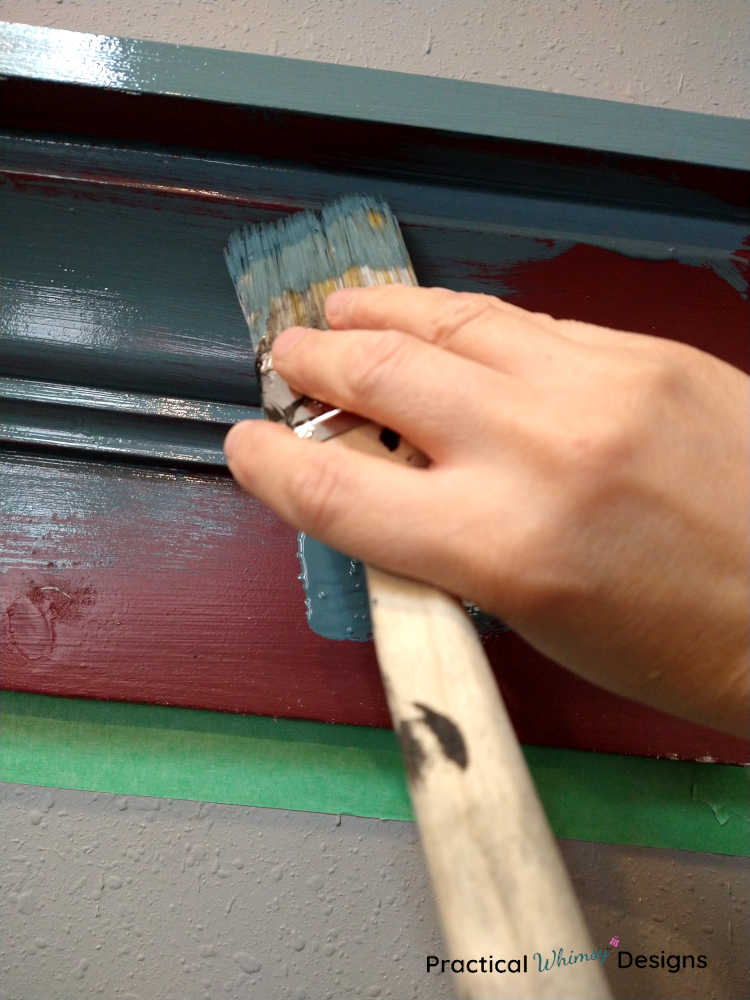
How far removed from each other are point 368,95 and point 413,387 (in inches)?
7.5

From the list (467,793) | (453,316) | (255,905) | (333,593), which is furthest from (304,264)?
(255,905)

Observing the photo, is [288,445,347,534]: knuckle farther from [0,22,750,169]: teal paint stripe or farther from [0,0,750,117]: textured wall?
[0,0,750,117]: textured wall

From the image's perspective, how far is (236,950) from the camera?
0.51 m

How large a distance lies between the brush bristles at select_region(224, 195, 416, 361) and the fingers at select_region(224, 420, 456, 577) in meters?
0.10

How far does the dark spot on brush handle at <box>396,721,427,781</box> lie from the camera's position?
325 mm

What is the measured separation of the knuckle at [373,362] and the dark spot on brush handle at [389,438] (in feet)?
0.10

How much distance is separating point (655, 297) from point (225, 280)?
11.5 inches

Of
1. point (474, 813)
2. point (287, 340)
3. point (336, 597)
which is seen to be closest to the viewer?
point (474, 813)

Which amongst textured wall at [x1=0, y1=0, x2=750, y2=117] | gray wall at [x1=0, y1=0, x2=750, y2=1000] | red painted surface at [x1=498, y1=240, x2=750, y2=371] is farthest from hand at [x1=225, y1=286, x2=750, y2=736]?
textured wall at [x1=0, y1=0, x2=750, y2=117]

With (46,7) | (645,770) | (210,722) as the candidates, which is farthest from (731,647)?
(46,7)

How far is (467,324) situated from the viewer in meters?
0.40

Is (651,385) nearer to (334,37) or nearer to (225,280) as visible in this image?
(225,280)

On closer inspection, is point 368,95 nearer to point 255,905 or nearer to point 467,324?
point 467,324

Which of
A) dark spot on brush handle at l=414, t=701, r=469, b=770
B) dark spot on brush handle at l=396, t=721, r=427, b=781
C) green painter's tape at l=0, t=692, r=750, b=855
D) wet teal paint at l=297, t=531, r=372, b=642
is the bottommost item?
green painter's tape at l=0, t=692, r=750, b=855
